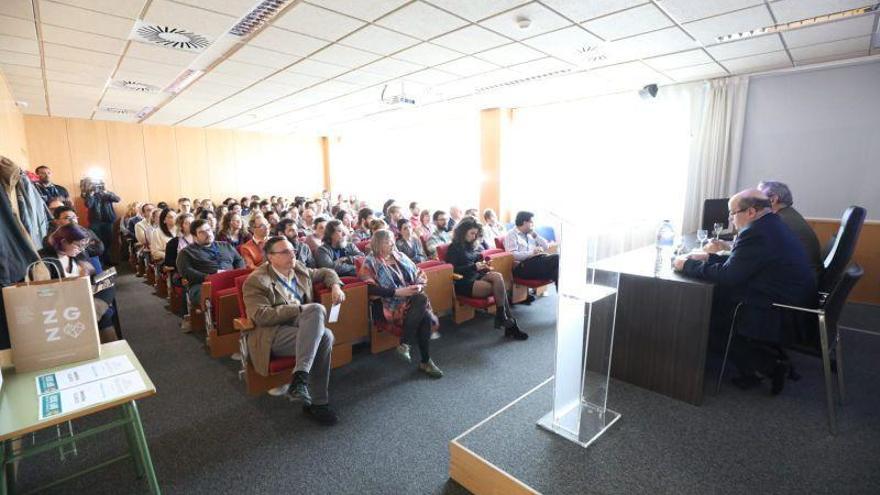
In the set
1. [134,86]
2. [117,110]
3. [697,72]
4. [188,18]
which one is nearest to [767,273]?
[697,72]

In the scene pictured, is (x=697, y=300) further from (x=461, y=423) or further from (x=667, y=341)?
(x=461, y=423)

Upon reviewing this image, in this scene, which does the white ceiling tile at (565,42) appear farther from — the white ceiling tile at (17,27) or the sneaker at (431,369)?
the white ceiling tile at (17,27)

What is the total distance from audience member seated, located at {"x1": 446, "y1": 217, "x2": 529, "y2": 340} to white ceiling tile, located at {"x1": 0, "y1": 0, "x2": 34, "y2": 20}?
3875mm

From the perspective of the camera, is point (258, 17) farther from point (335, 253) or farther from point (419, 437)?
point (419, 437)

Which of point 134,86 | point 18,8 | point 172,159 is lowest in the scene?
point 172,159

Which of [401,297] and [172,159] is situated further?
[172,159]

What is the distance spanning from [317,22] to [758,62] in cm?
494

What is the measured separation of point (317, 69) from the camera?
4.87 m

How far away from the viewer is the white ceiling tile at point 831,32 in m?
3.54

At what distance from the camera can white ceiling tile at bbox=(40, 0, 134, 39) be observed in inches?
122

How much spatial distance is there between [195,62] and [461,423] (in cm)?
477

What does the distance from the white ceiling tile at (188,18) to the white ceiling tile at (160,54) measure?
743mm

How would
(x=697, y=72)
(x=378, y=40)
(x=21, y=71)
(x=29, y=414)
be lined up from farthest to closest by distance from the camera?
(x=697, y=72) → (x=21, y=71) → (x=378, y=40) → (x=29, y=414)

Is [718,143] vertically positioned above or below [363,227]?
above
